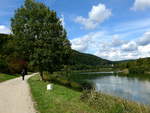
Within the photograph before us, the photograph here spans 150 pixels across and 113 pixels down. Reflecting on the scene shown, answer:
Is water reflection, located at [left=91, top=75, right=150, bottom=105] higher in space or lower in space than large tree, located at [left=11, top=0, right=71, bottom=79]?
lower

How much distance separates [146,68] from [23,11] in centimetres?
9441

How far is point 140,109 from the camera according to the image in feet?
37.0

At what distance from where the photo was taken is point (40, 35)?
2700 centimetres

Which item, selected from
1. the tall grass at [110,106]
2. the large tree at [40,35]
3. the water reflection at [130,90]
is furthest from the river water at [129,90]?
the tall grass at [110,106]

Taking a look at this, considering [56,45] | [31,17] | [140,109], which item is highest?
[31,17]

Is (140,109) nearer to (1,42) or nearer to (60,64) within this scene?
(60,64)

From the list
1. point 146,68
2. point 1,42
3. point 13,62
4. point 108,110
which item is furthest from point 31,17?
point 146,68

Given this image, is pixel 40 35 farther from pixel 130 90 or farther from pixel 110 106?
pixel 110 106

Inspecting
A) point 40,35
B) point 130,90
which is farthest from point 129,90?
point 40,35

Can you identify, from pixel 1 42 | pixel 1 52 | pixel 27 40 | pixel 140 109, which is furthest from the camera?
pixel 1 42

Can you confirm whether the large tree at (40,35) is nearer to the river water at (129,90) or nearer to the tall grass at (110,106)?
the river water at (129,90)

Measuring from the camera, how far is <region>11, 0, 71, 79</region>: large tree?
86.2 ft

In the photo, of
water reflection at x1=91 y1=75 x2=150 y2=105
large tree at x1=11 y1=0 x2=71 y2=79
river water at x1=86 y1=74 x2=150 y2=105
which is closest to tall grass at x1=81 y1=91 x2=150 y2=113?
river water at x1=86 y1=74 x2=150 y2=105

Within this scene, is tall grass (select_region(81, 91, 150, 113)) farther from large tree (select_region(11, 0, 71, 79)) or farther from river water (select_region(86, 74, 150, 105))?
large tree (select_region(11, 0, 71, 79))
